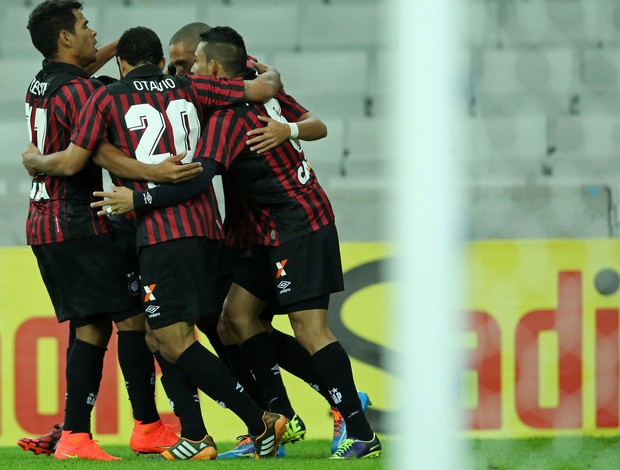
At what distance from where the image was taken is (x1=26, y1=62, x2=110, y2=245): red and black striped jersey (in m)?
3.47

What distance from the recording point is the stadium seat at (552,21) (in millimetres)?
3203

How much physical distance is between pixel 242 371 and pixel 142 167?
0.96 m

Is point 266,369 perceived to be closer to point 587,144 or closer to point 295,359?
point 295,359

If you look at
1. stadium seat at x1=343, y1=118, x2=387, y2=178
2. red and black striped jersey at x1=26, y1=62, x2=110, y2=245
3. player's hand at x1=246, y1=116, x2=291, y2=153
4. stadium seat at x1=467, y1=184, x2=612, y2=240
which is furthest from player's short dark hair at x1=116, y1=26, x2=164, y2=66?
stadium seat at x1=343, y1=118, x2=387, y2=178

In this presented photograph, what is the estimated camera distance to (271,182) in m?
3.49

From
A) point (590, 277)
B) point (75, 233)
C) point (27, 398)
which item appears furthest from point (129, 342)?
point (590, 277)

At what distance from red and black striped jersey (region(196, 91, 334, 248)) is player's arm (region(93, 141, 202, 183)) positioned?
13 centimetres

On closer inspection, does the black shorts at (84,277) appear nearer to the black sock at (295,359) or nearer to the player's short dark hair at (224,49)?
the black sock at (295,359)

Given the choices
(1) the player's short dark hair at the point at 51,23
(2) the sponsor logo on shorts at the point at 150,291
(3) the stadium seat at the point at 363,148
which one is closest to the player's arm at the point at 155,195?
(2) the sponsor logo on shorts at the point at 150,291

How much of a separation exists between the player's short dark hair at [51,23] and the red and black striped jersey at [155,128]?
0.34m

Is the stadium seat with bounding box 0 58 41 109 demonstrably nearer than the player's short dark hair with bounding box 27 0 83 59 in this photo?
No

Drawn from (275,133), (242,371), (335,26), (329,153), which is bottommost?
(242,371)

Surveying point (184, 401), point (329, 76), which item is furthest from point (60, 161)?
point (329, 76)

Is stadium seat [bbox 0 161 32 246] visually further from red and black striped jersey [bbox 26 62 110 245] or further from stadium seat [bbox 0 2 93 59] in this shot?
stadium seat [bbox 0 2 93 59]
